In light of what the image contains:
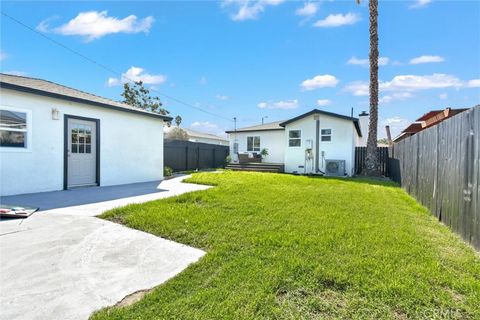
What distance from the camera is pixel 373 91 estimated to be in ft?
45.7

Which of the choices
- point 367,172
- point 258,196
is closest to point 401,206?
point 258,196

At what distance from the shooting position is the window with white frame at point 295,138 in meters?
17.0

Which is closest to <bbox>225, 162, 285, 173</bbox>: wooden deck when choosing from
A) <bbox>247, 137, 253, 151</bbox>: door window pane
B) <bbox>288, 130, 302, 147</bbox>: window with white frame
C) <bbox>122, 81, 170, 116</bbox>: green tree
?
<bbox>288, 130, 302, 147</bbox>: window with white frame

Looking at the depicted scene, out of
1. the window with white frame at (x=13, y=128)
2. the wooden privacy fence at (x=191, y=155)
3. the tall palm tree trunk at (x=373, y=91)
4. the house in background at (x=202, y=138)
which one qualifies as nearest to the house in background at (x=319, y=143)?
the tall palm tree trunk at (x=373, y=91)

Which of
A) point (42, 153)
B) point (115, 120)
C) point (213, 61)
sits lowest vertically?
point (42, 153)

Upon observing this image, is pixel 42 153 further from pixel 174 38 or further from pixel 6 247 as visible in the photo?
pixel 174 38

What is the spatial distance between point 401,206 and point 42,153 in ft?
31.5

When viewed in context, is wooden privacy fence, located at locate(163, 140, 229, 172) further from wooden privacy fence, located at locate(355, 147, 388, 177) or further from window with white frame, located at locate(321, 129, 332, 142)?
wooden privacy fence, located at locate(355, 147, 388, 177)

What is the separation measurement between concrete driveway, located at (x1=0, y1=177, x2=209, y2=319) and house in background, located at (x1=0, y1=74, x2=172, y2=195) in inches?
114

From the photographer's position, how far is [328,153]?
52.7 feet

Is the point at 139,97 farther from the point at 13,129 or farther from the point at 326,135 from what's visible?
the point at 13,129

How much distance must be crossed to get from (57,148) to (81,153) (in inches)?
33.6

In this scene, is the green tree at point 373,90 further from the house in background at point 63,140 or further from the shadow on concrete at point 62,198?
the shadow on concrete at point 62,198

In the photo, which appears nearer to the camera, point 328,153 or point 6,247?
point 6,247
